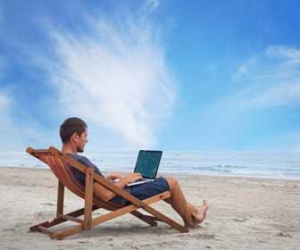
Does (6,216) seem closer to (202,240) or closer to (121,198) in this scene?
(121,198)

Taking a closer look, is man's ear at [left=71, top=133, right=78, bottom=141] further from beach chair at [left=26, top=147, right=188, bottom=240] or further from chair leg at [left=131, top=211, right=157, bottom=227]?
chair leg at [left=131, top=211, right=157, bottom=227]

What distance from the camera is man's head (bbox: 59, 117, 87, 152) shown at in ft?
15.9

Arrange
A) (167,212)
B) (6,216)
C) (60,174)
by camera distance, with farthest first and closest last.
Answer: (167,212), (6,216), (60,174)

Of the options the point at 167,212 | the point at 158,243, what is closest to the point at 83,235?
the point at 158,243

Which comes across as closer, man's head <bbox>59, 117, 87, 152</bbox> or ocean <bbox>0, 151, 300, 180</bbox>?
man's head <bbox>59, 117, 87, 152</bbox>

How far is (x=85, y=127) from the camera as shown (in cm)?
492

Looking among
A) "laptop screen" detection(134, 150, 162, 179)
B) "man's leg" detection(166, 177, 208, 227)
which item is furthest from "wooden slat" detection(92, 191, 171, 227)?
"laptop screen" detection(134, 150, 162, 179)

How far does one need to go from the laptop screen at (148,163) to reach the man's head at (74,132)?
28.4 inches

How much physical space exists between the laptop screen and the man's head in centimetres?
72

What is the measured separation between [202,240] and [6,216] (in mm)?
2811

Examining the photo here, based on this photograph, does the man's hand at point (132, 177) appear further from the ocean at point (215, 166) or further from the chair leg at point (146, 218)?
the ocean at point (215, 166)

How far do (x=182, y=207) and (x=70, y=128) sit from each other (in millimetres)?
1444

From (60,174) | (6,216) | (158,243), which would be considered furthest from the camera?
(6,216)

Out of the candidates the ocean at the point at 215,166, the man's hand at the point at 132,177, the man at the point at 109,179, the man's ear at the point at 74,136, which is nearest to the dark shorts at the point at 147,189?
the man at the point at 109,179
